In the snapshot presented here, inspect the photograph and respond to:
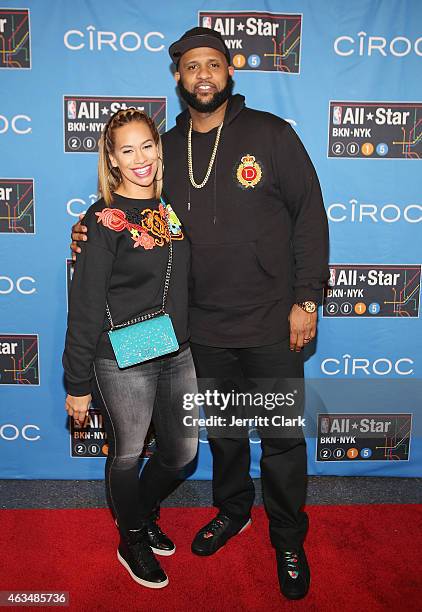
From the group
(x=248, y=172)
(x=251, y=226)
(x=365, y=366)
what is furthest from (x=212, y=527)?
(x=248, y=172)

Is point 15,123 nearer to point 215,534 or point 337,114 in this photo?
point 337,114

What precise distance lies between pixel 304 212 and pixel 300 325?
404 millimetres

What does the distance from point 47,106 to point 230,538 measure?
2017 mm

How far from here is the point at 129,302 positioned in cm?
194

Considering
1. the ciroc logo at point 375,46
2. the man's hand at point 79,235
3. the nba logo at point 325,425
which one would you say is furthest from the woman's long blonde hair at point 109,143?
the nba logo at point 325,425

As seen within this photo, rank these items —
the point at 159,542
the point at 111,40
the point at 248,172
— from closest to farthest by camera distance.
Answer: the point at 248,172 → the point at 159,542 → the point at 111,40

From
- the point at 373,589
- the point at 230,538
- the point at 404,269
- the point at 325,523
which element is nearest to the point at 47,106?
the point at 404,269

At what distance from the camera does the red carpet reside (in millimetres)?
2098

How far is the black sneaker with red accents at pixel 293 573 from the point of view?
2.12 m

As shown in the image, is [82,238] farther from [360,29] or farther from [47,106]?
[360,29]

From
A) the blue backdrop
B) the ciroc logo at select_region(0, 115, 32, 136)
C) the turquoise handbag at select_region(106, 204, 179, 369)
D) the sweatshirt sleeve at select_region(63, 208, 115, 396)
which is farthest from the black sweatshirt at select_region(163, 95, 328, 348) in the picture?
the ciroc logo at select_region(0, 115, 32, 136)

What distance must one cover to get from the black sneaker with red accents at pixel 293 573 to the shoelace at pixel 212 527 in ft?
0.94

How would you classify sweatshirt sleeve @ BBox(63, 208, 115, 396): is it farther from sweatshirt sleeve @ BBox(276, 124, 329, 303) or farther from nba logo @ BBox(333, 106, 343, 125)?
nba logo @ BBox(333, 106, 343, 125)

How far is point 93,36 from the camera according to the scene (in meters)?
2.68
